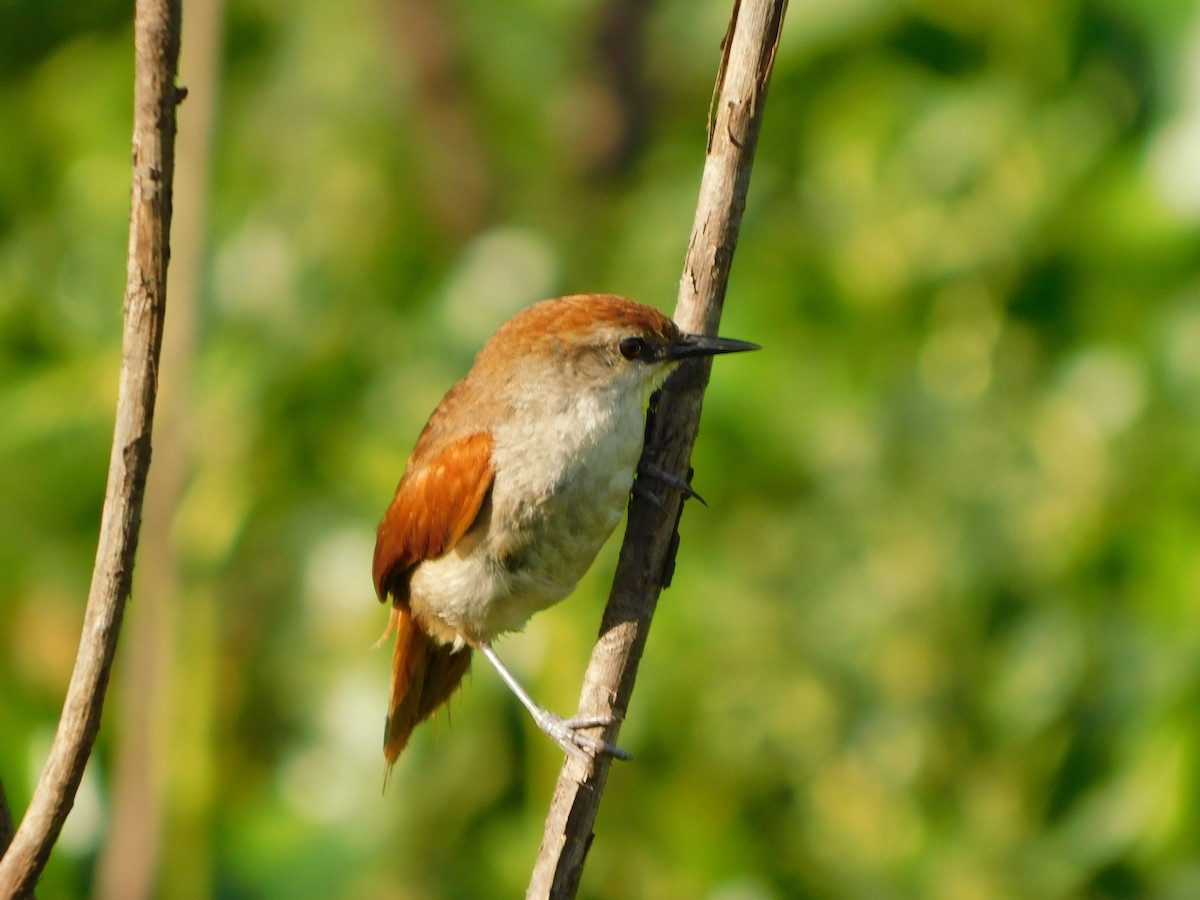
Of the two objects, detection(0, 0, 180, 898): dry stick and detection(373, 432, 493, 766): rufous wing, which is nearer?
detection(0, 0, 180, 898): dry stick

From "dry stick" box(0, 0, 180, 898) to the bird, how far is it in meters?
1.44

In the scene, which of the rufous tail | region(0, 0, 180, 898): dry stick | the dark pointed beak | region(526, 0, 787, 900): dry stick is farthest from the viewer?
the rufous tail

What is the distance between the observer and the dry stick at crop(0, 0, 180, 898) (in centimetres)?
165

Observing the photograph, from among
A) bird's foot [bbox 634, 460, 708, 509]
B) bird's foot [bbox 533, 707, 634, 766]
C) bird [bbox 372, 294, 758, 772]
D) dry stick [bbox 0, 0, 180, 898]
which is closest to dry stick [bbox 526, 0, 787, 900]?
bird's foot [bbox 533, 707, 634, 766]

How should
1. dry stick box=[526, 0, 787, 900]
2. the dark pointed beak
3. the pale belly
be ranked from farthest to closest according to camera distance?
the pale belly, the dark pointed beak, dry stick box=[526, 0, 787, 900]

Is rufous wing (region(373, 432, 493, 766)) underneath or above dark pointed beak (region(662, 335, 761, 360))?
underneath

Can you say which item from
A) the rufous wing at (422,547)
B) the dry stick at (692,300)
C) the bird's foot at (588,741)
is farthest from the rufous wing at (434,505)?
the bird's foot at (588,741)

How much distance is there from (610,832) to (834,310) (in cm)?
165

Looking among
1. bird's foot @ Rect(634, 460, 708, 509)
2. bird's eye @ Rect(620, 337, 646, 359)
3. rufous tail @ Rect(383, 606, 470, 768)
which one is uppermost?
bird's eye @ Rect(620, 337, 646, 359)

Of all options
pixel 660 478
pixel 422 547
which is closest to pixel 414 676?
pixel 422 547

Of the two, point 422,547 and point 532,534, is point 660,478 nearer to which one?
point 532,534

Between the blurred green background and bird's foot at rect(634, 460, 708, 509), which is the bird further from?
the blurred green background

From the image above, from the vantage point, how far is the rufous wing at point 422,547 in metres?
3.41

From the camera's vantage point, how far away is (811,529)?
4488 mm
